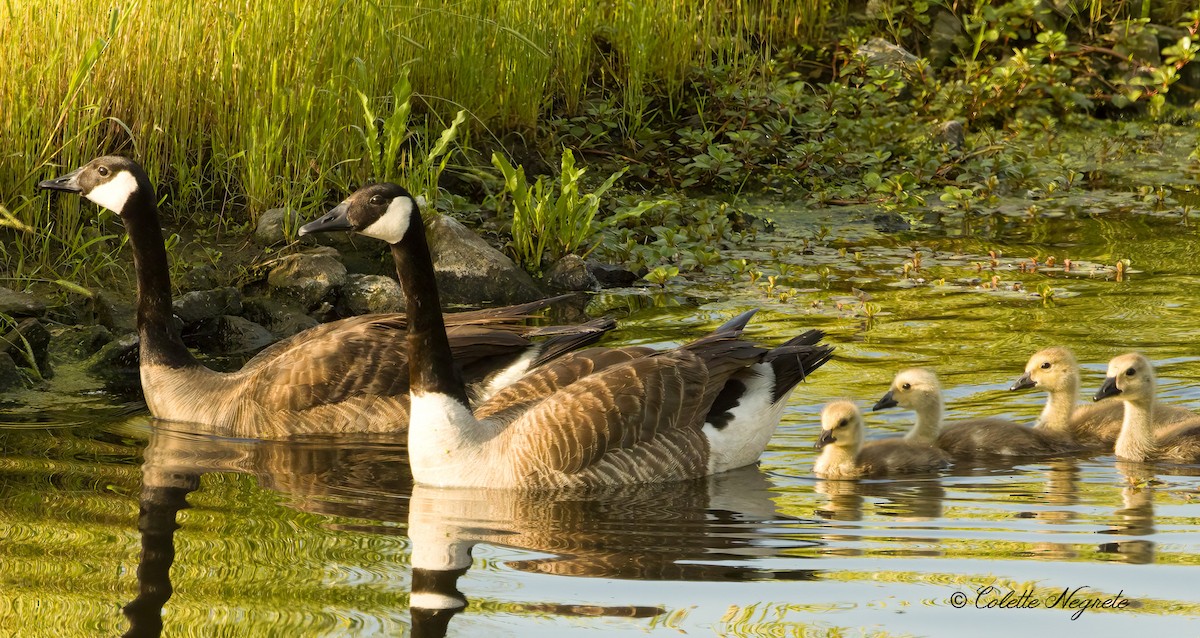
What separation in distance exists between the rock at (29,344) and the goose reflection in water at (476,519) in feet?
4.45

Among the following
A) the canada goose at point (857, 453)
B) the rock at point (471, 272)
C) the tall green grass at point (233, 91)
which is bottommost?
the canada goose at point (857, 453)

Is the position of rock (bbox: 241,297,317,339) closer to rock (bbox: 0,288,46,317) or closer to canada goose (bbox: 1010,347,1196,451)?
rock (bbox: 0,288,46,317)

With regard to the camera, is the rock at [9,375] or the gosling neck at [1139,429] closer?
the gosling neck at [1139,429]

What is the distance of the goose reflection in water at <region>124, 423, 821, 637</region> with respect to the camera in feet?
17.9

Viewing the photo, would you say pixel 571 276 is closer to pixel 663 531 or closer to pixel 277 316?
pixel 277 316

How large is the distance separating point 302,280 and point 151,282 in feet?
6.09

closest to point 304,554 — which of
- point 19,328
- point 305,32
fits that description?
point 19,328

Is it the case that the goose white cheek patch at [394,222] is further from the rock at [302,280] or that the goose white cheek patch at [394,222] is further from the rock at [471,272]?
the rock at [471,272]

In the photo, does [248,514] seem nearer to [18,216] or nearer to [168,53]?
[18,216]

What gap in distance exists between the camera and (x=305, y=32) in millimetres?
11062

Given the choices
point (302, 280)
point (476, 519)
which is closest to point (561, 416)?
point (476, 519)

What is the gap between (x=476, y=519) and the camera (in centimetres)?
649

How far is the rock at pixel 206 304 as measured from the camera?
392 inches

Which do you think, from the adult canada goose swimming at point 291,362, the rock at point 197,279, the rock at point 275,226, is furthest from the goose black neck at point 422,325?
the rock at point 275,226
